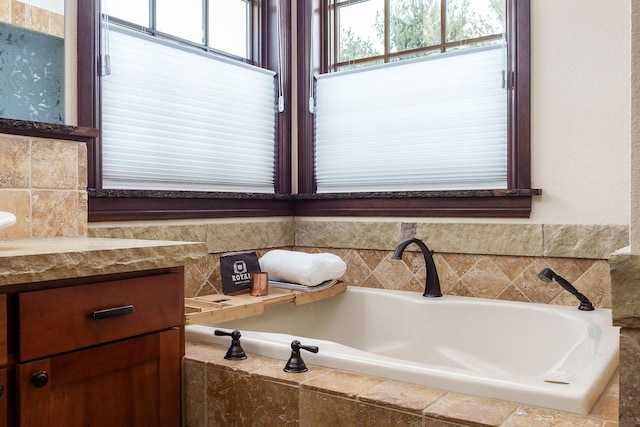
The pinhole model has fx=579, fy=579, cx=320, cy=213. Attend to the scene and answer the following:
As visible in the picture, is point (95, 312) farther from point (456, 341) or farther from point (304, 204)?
point (304, 204)

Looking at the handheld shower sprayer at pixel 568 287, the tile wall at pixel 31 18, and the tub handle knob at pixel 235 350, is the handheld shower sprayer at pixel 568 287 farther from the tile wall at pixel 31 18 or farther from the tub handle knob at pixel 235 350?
the tile wall at pixel 31 18

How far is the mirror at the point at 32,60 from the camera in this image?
1857 mm

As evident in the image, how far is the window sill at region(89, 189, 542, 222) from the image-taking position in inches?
87.8

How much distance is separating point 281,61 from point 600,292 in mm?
1848

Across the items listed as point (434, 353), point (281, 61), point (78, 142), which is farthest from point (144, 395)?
point (281, 61)

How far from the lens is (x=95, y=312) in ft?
4.41

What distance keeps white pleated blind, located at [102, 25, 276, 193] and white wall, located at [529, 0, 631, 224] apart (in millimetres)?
1306

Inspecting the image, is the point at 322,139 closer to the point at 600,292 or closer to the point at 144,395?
the point at 600,292

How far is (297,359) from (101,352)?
50cm

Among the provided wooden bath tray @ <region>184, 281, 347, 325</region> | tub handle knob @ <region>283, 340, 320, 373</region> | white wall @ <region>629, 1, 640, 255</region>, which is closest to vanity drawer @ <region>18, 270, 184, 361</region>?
tub handle knob @ <region>283, 340, 320, 373</region>

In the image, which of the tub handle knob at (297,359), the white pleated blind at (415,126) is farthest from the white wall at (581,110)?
the tub handle knob at (297,359)

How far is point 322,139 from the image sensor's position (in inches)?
119

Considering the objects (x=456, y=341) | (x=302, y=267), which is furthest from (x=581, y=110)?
(x=302, y=267)

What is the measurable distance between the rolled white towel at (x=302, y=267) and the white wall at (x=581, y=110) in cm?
88
